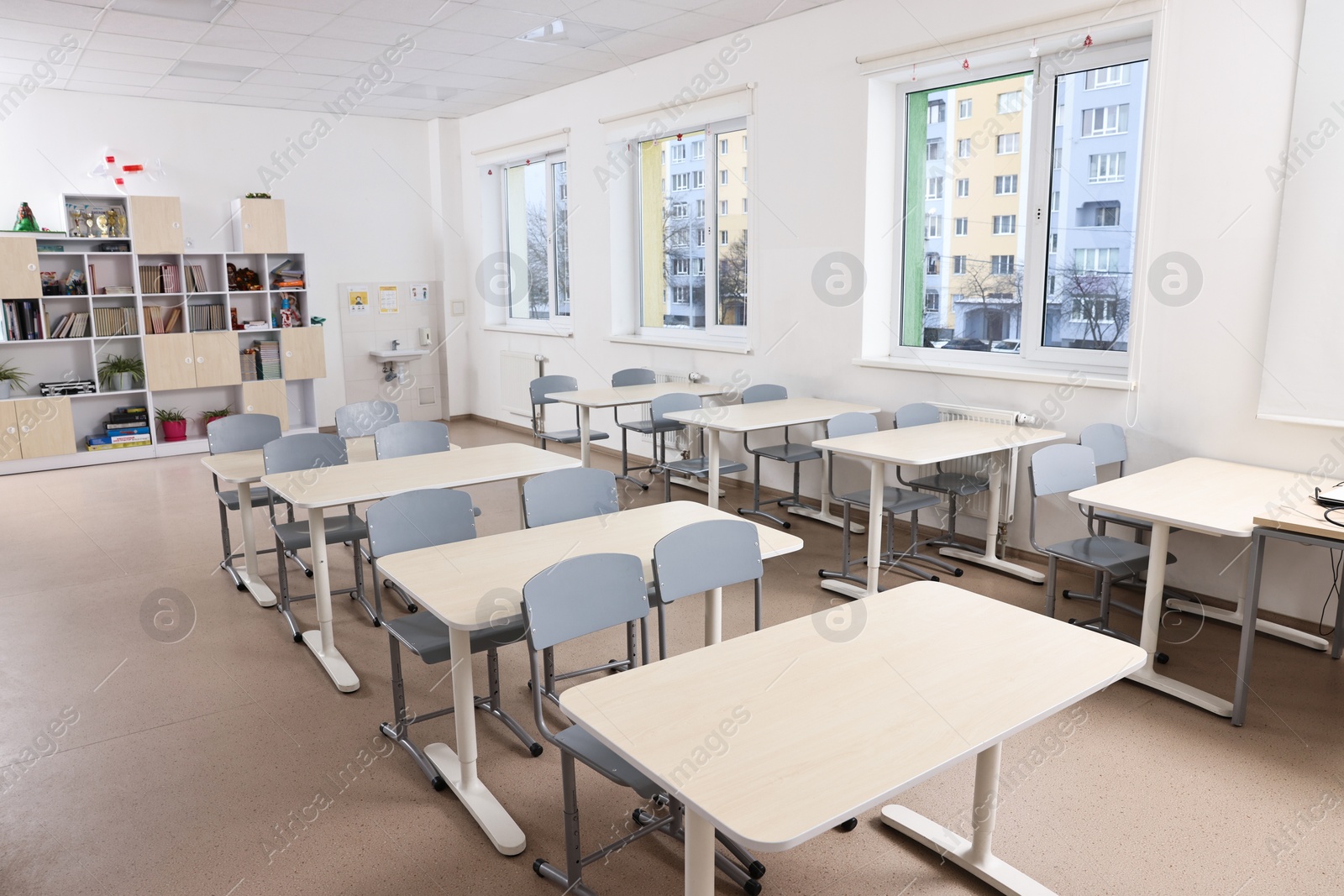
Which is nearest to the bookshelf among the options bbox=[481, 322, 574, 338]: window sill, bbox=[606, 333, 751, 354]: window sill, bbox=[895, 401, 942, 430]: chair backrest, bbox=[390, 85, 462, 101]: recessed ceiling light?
bbox=[390, 85, 462, 101]: recessed ceiling light

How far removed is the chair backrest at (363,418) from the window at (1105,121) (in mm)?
4136

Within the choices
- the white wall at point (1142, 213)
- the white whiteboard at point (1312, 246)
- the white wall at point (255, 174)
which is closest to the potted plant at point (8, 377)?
the white wall at point (255, 174)

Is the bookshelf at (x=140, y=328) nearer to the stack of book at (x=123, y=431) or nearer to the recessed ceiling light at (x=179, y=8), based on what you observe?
the stack of book at (x=123, y=431)

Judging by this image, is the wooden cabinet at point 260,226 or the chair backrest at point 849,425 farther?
the wooden cabinet at point 260,226

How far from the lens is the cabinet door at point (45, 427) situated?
7336 mm

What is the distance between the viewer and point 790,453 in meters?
5.55

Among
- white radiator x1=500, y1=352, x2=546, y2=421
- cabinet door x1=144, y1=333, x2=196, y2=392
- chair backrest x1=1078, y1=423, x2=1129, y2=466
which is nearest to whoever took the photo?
chair backrest x1=1078, y1=423, x2=1129, y2=466

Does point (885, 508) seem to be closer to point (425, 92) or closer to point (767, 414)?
point (767, 414)

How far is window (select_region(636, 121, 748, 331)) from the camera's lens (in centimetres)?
664

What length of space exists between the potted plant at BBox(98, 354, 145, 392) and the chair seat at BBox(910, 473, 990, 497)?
6.87 m

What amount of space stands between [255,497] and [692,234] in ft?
12.8

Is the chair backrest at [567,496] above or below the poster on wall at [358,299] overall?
below

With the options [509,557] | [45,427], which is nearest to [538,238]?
[45,427]

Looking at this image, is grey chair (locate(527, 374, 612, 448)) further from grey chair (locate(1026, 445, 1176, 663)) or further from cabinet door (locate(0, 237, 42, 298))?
cabinet door (locate(0, 237, 42, 298))
